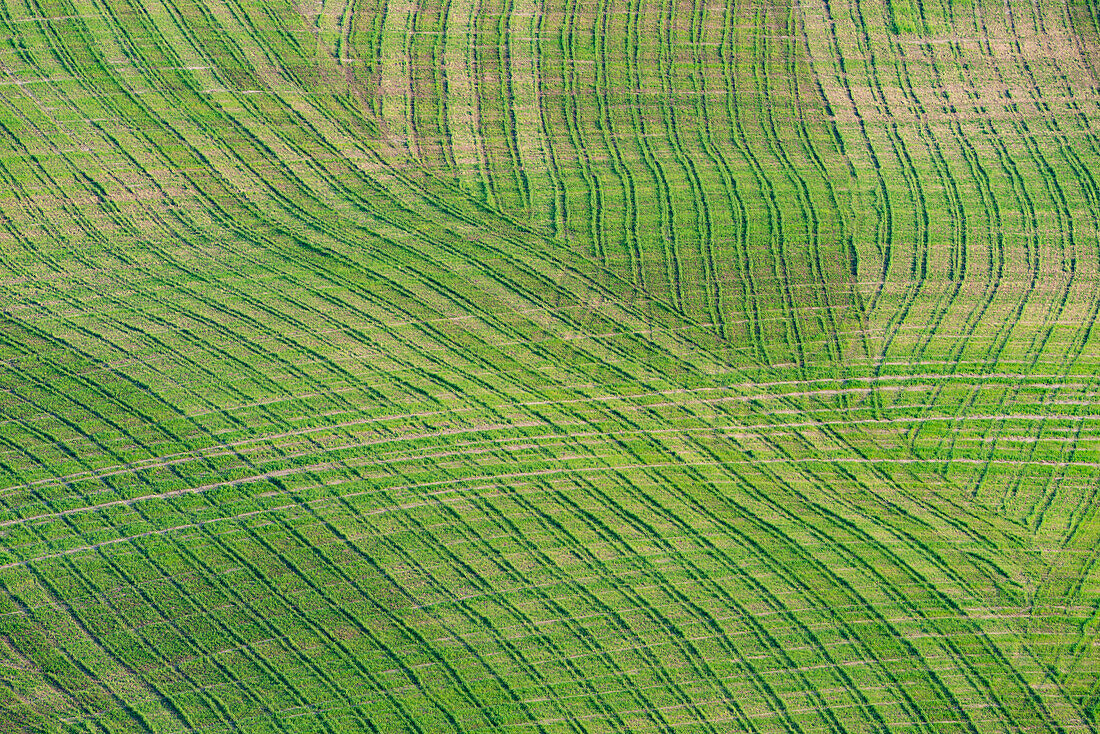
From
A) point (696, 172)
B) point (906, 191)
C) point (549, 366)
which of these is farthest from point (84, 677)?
point (906, 191)

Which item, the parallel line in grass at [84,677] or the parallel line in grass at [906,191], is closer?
the parallel line in grass at [84,677]

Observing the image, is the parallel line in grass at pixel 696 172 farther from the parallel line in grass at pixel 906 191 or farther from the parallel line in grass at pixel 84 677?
the parallel line in grass at pixel 84 677

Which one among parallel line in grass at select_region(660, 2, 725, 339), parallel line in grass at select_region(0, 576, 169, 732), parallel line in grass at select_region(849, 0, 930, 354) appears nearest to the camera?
parallel line in grass at select_region(0, 576, 169, 732)

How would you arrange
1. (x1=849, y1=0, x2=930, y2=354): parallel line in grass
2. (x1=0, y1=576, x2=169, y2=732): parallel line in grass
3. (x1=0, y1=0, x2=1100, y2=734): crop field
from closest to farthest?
(x1=0, y1=576, x2=169, y2=732): parallel line in grass < (x1=0, y1=0, x2=1100, y2=734): crop field < (x1=849, y1=0, x2=930, y2=354): parallel line in grass

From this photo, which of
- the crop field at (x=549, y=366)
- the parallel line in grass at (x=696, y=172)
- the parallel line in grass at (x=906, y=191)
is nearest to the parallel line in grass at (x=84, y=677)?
the crop field at (x=549, y=366)

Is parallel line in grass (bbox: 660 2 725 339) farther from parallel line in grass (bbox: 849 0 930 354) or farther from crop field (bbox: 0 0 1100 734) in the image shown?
parallel line in grass (bbox: 849 0 930 354)

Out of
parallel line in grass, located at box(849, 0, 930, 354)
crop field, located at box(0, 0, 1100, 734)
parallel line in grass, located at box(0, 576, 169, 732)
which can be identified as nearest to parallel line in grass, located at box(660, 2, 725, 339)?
crop field, located at box(0, 0, 1100, 734)

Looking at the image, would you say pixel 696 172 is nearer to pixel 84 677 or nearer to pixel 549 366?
pixel 549 366

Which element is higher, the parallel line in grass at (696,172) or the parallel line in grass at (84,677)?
the parallel line in grass at (696,172)
